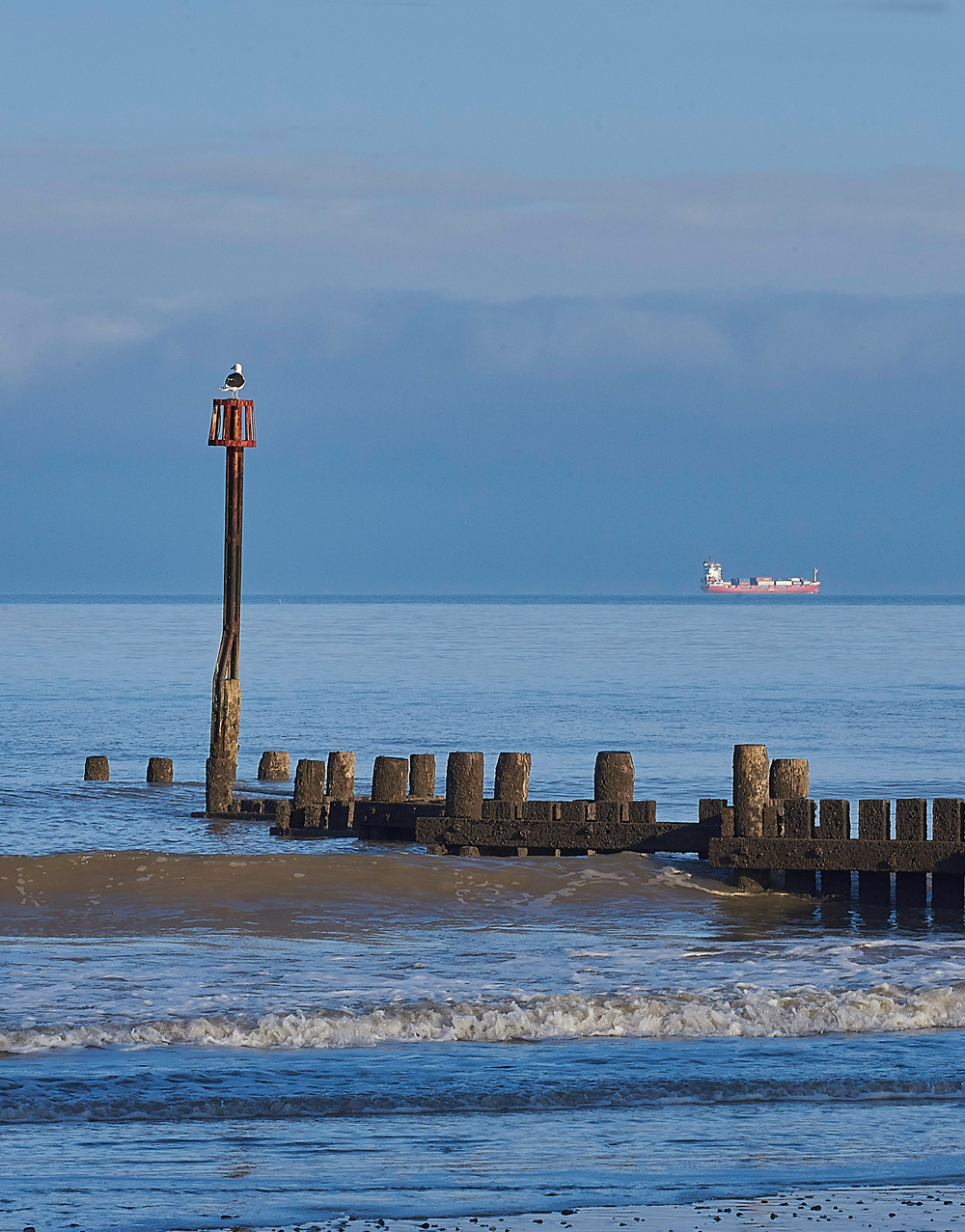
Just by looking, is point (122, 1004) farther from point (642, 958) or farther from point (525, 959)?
point (642, 958)

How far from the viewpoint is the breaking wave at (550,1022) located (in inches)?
397

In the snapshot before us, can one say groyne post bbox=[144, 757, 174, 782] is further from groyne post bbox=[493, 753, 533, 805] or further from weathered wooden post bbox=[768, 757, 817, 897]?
weathered wooden post bbox=[768, 757, 817, 897]

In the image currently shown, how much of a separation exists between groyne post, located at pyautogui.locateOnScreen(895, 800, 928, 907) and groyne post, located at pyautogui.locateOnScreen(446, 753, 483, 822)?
446 centimetres

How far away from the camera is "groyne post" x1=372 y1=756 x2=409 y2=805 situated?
18.7 meters

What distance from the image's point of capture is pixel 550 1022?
10594 mm

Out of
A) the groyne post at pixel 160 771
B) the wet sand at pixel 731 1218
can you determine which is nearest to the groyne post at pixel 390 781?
the groyne post at pixel 160 771

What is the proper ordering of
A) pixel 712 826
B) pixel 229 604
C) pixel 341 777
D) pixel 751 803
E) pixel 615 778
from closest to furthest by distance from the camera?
pixel 751 803, pixel 712 826, pixel 615 778, pixel 341 777, pixel 229 604

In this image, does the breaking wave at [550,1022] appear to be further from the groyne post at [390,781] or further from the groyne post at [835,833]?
the groyne post at [390,781]

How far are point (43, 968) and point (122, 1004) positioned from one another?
1609 millimetres

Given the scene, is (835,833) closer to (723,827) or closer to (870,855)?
(870,855)

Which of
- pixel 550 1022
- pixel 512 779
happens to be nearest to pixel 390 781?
pixel 512 779

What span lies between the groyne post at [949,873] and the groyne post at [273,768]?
→ 15.5 meters

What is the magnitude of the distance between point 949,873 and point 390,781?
6.47 m

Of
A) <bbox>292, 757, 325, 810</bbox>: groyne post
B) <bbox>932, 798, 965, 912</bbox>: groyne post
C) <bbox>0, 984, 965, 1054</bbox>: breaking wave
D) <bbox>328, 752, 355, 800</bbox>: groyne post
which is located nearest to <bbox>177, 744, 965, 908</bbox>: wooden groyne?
<bbox>932, 798, 965, 912</bbox>: groyne post
